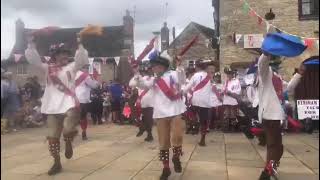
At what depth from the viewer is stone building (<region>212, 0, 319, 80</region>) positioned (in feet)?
61.3

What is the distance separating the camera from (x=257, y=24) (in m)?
19.0

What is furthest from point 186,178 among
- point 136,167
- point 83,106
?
point 83,106

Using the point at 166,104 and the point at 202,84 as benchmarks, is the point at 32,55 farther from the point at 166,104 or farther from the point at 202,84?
the point at 202,84

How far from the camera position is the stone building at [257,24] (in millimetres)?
18672

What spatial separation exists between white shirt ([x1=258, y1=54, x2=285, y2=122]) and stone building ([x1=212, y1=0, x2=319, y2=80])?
12.2 metres

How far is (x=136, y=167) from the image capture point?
301 inches

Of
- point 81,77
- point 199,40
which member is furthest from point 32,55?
point 199,40

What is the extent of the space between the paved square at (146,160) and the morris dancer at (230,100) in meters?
1.45

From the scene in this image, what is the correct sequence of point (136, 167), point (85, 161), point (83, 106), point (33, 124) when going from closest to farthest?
point (136, 167) → point (85, 161) → point (83, 106) → point (33, 124)

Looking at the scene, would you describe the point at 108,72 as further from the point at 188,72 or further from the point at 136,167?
the point at 136,167

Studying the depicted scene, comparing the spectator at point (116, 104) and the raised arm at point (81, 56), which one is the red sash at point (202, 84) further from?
the spectator at point (116, 104)

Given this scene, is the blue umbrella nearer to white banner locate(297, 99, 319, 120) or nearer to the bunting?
the bunting

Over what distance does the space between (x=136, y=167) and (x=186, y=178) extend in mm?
1023

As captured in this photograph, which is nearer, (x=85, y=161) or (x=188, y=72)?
(x=85, y=161)
